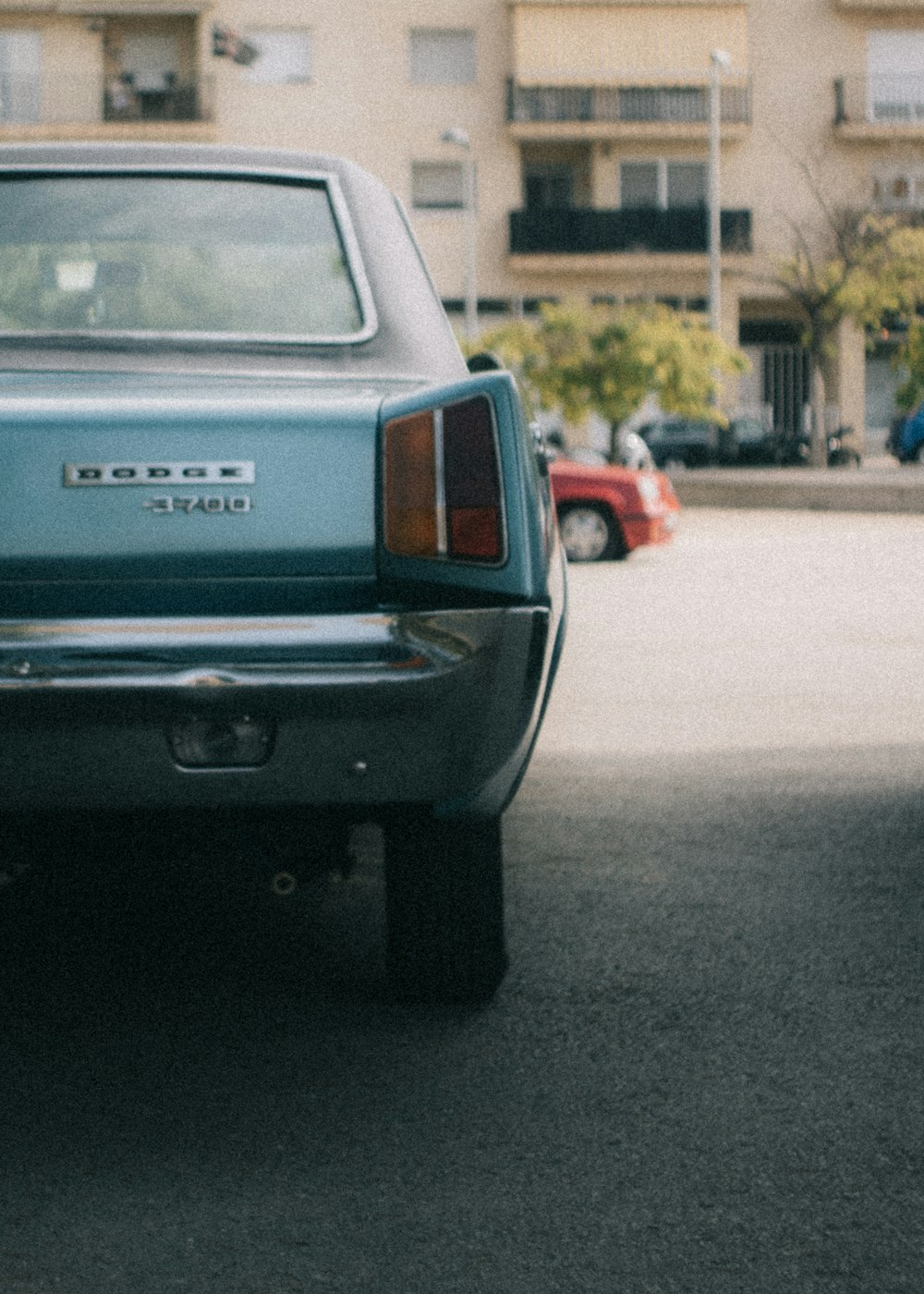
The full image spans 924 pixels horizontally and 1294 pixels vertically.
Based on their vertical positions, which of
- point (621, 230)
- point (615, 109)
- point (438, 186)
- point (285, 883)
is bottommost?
point (285, 883)

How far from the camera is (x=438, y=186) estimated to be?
51.2 metres

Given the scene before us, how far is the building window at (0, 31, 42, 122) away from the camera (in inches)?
1969

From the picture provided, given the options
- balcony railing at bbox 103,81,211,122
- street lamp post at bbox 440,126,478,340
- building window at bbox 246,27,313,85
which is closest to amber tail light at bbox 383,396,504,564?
street lamp post at bbox 440,126,478,340

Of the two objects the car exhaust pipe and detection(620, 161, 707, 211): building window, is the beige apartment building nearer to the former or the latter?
detection(620, 161, 707, 211): building window

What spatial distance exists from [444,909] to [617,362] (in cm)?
3347

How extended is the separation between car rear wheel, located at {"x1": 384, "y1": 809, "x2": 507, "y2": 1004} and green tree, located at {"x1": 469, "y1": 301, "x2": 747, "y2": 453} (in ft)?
107

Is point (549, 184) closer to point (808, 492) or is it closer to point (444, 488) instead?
point (808, 492)

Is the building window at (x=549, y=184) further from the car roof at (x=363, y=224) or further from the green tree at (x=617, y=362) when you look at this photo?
the car roof at (x=363, y=224)

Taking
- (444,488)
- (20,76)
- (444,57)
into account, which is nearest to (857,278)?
(444,57)

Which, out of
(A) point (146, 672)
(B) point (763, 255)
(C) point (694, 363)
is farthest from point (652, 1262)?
(B) point (763, 255)

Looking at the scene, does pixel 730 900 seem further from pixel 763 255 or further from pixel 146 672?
pixel 763 255

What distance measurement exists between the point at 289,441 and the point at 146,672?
18.5 inches

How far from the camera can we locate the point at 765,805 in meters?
7.16

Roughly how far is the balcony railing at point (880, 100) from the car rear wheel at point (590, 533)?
3315 centimetres
